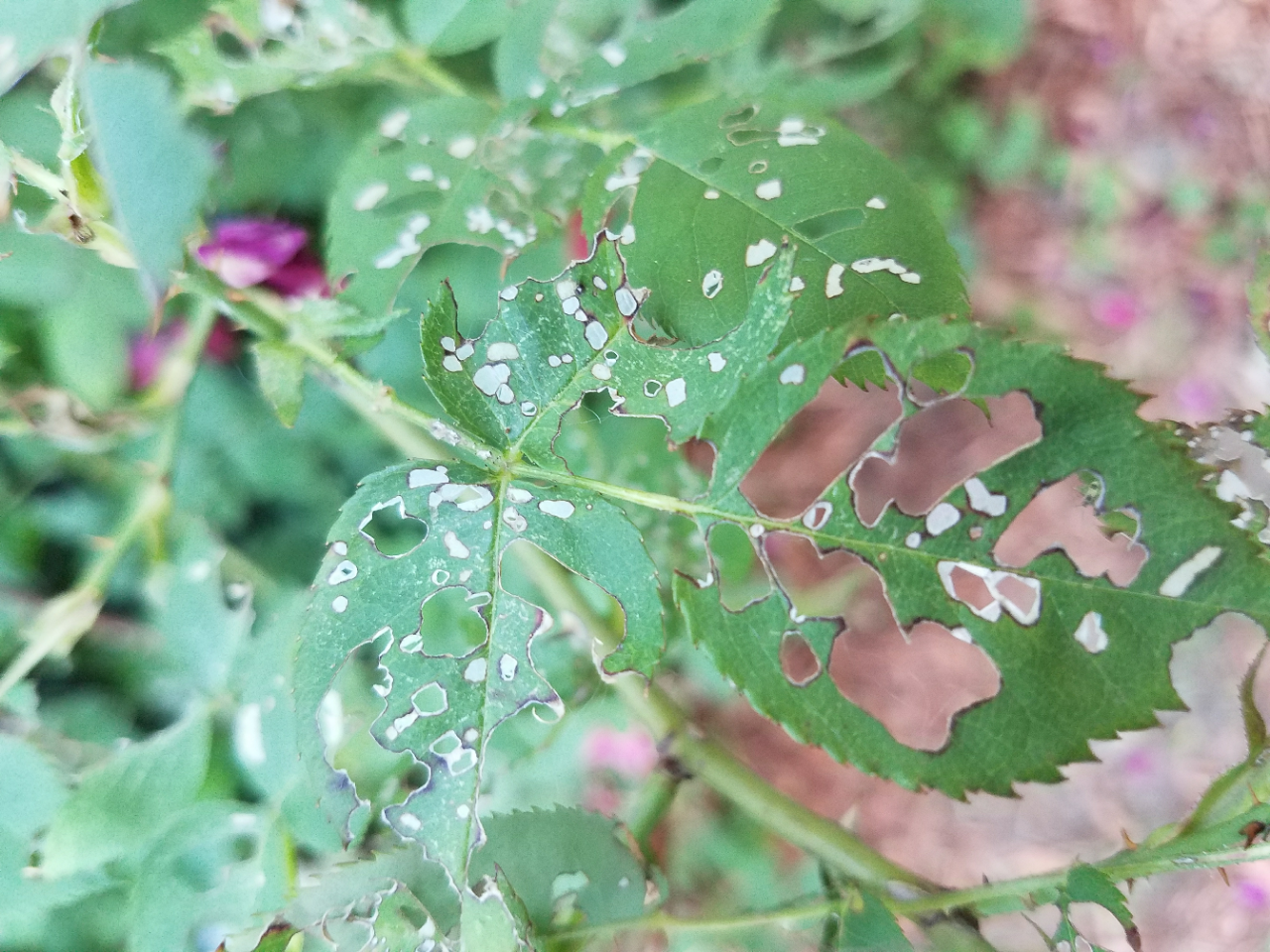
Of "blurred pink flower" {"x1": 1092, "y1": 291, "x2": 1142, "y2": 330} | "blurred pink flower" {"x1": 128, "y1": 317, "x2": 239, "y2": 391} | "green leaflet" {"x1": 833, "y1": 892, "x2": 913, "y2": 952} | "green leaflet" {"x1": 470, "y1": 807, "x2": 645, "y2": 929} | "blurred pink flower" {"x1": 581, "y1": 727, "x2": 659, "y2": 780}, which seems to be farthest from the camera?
"blurred pink flower" {"x1": 1092, "y1": 291, "x2": 1142, "y2": 330}

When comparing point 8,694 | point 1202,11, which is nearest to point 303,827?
point 8,694

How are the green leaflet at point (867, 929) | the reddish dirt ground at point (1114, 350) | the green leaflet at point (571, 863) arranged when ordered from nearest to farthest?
the green leaflet at point (867, 929), the green leaflet at point (571, 863), the reddish dirt ground at point (1114, 350)

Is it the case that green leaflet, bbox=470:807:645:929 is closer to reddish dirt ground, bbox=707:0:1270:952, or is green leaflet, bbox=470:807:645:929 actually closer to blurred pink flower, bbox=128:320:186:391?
blurred pink flower, bbox=128:320:186:391

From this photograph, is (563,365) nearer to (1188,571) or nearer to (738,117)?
(738,117)

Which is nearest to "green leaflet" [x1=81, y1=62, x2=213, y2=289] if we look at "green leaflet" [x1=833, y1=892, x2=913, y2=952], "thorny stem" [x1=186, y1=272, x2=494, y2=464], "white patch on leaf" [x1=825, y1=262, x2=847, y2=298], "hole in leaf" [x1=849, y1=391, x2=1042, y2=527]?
"thorny stem" [x1=186, y1=272, x2=494, y2=464]

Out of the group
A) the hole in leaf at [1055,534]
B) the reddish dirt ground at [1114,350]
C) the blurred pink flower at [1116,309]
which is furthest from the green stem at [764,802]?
the blurred pink flower at [1116,309]

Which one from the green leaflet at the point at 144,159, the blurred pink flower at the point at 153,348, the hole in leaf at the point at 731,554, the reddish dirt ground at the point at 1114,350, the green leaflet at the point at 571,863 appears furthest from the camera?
the reddish dirt ground at the point at 1114,350

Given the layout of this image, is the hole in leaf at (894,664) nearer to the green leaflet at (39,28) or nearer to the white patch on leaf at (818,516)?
the white patch on leaf at (818,516)

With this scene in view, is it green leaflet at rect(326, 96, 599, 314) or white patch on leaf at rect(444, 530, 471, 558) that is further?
green leaflet at rect(326, 96, 599, 314)
